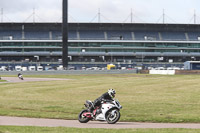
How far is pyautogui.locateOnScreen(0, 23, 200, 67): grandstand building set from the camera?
14562 cm

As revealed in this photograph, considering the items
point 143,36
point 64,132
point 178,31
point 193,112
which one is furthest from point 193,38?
point 64,132

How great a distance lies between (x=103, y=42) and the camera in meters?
146

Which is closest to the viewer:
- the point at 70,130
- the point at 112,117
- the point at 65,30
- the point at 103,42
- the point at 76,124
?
the point at 70,130

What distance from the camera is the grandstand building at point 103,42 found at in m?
146

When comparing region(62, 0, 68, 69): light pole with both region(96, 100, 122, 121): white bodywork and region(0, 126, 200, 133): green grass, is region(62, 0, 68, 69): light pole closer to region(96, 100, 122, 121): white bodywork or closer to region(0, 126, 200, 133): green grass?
region(96, 100, 122, 121): white bodywork

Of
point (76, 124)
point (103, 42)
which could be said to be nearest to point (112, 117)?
point (76, 124)

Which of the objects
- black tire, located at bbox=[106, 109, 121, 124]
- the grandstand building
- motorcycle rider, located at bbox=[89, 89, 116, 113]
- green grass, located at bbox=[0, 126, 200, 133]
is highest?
the grandstand building

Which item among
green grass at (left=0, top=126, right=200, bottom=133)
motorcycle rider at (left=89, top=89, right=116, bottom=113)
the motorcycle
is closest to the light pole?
motorcycle rider at (left=89, top=89, right=116, bottom=113)

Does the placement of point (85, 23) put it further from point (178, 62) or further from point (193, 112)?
point (193, 112)

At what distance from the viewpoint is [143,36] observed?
15112cm

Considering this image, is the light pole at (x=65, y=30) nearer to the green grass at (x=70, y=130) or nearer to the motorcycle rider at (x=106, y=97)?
the motorcycle rider at (x=106, y=97)

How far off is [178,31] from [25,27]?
2217 inches

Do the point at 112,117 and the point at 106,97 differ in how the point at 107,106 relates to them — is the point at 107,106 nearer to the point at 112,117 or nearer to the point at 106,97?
the point at 106,97

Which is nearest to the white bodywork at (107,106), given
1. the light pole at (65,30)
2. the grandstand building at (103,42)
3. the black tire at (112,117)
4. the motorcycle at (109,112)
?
the motorcycle at (109,112)
